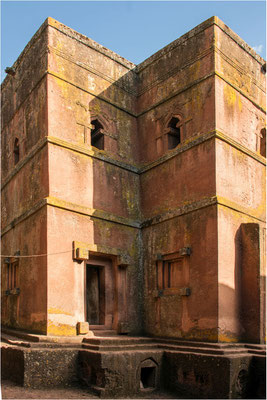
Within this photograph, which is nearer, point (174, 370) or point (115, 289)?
point (174, 370)

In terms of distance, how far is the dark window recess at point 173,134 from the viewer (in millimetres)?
11909

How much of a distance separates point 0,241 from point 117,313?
4.24m

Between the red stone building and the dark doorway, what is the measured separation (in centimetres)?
3

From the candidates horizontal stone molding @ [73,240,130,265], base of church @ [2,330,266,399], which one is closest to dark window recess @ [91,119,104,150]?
horizontal stone molding @ [73,240,130,265]

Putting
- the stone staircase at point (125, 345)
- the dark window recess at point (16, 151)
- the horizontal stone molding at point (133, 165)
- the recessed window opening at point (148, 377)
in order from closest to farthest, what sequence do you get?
the stone staircase at point (125, 345)
the recessed window opening at point (148, 377)
the horizontal stone molding at point (133, 165)
the dark window recess at point (16, 151)

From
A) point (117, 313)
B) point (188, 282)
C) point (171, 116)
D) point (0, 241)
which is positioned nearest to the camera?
point (188, 282)

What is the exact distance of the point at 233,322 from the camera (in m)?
9.77

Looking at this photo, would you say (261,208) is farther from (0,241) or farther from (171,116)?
(0,241)

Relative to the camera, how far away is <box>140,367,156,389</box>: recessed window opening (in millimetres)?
9305

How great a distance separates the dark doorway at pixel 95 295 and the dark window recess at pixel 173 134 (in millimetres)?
3676

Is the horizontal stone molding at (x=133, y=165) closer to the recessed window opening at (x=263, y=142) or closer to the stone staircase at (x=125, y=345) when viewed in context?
the recessed window opening at (x=263, y=142)

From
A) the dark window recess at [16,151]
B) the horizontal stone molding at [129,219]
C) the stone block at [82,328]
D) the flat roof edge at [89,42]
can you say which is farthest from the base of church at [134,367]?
the flat roof edge at [89,42]

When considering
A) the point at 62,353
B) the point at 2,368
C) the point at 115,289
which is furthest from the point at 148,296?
the point at 2,368

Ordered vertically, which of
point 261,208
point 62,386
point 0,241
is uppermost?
point 261,208
